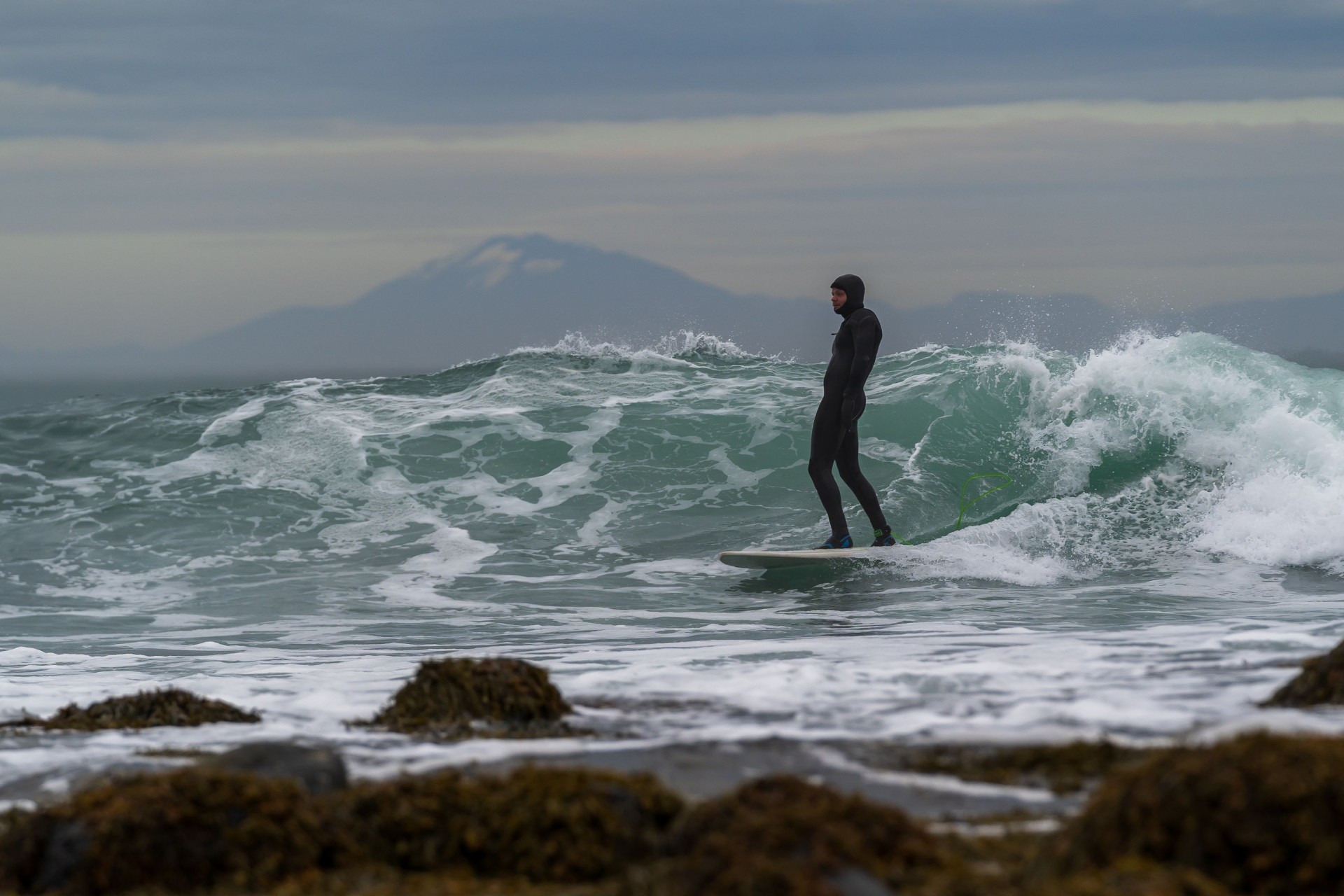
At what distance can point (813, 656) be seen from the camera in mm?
6957

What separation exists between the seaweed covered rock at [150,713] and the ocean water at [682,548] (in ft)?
0.47

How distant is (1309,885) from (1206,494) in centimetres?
1069

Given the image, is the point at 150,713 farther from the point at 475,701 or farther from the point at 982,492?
the point at 982,492

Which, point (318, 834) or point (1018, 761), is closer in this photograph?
point (318, 834)

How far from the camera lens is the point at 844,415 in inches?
446

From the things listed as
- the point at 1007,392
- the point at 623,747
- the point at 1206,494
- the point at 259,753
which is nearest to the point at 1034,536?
the point at 1206,494

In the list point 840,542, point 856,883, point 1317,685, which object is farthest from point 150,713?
point 840,542

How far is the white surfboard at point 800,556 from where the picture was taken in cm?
1120

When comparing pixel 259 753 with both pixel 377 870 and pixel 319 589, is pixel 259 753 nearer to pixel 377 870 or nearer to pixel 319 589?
pixel 377 870

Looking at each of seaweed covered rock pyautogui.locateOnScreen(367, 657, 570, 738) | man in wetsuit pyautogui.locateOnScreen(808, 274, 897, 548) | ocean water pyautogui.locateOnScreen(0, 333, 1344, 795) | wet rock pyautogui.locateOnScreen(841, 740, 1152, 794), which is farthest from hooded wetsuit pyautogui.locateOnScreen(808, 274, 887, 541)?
wet rock pyautogui.locateOnScreen(841, 740, 1152, 794)

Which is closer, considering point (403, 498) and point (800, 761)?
point (800, 761)

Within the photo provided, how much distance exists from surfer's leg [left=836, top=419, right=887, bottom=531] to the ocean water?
20.1 inches

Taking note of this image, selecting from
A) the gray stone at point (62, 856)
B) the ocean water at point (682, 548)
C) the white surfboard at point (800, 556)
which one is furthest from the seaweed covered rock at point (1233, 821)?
the white surfboard at point (800, 556)

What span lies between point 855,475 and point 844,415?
575 millimetres
